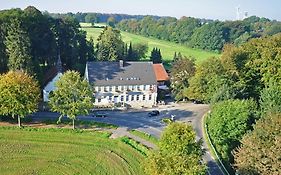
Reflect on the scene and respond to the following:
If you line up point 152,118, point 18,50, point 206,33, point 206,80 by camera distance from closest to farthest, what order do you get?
point 152,118 < point 18,50 < point 206,80 < point 206,33

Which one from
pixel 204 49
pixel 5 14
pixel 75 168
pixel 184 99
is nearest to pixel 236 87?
pixel 184 99

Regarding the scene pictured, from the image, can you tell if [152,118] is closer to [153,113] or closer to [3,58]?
[153,113]

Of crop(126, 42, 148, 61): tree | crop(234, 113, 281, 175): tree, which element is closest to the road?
crop(234, 113, 281, 175): tree

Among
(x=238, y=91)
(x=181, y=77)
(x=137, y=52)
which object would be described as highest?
(x=137, y=52)

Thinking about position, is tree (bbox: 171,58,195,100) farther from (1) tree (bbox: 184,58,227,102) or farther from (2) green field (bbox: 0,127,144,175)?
(2) green field (bbox: 0,127,144,175)

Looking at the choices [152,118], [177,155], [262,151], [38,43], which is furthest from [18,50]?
[262,151]

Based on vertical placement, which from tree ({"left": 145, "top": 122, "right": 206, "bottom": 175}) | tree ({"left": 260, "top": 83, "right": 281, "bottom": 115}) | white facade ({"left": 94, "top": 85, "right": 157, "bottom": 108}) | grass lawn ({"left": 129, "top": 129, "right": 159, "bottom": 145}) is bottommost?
grass lawn ({"left": 129, "top": 129, "right": 159, "bottom": 145})

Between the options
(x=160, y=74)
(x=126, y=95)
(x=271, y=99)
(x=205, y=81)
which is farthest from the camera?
(x=160, y=74)
